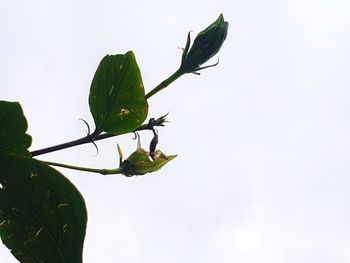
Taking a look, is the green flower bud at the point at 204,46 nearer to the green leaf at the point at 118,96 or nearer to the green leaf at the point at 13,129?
the green leaf at the point at 118,96

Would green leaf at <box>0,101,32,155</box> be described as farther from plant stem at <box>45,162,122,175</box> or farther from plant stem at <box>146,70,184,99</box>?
plant stem at <box>146,70,184,99</box>

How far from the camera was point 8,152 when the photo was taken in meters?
0.97

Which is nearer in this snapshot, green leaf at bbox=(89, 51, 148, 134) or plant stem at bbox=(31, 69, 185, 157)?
plant stem at bbox=(31, 69, 185, 157)

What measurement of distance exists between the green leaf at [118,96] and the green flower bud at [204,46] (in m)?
0.18

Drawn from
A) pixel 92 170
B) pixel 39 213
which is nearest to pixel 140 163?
pixel 92 170

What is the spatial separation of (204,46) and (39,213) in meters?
0.60

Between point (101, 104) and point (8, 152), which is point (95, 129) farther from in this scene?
point (8, 152)

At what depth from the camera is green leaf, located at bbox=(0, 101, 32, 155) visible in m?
0.97

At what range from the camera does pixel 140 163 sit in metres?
1.20

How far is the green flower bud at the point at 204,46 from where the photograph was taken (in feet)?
4.06

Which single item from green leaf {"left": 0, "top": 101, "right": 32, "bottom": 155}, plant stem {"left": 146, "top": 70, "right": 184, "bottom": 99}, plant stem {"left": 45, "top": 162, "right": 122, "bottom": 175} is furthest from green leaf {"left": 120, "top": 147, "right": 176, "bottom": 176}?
green leaf {"left": 0, "top": 101, "right": 32, "bottom": 155}

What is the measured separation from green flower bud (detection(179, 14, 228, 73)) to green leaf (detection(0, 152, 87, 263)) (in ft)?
1.64

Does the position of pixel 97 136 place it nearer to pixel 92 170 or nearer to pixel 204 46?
pixel 92 170

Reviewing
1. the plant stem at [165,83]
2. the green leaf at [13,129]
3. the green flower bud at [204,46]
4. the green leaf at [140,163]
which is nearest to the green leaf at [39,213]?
the green leaf at [13,129]
